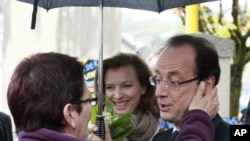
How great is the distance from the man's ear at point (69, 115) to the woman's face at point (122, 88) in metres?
1.51

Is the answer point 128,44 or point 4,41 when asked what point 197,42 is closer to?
point 4,41

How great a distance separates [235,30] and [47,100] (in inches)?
469

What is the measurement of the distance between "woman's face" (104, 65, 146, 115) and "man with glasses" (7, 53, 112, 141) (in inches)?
57.2

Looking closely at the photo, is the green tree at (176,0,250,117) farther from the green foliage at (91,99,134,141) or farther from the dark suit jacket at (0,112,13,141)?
the green foliage at (91,99,134,141)

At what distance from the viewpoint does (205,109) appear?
2910 millimetres

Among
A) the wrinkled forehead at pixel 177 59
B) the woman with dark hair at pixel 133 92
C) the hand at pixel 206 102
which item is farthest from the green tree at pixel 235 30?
the hand at pixel 206 102

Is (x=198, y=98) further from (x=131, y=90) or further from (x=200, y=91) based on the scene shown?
(x=131, y=90)

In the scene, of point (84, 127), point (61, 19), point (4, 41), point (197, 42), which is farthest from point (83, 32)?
point (84, 127)

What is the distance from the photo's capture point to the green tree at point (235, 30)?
13688 mm

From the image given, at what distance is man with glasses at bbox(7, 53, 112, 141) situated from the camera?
246 cm

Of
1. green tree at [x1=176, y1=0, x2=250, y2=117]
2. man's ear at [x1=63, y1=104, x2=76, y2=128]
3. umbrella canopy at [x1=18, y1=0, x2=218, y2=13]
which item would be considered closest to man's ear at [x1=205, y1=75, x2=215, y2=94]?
umbrella canopy at [x1=18, y1=0, x2=218, y2=13]

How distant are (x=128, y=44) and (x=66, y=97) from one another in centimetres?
1522

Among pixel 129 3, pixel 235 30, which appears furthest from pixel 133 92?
pixel 235 30

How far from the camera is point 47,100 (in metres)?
2.46
